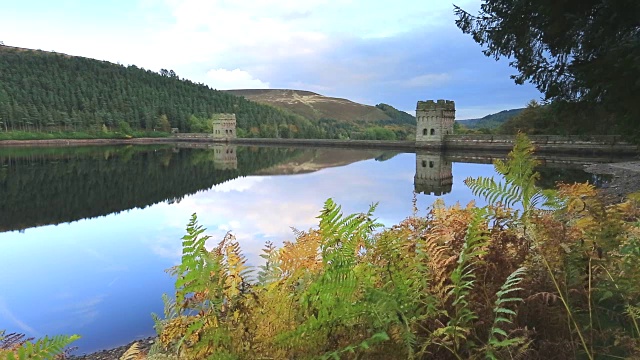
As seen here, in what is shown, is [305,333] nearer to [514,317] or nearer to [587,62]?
[514,317]

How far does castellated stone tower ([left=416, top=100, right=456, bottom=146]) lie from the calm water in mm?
15197

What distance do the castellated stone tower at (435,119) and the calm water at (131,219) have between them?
15.2 metres

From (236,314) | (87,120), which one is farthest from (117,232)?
(87,120)

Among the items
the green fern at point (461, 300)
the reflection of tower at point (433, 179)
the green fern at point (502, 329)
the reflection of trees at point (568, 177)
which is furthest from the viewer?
the reflection of tower at point (433, 179)

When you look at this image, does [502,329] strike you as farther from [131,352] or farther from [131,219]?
[131,219]

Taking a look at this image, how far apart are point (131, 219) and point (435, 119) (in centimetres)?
3366

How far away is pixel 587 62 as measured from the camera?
8.77 metres

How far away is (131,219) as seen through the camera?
15.7 meters

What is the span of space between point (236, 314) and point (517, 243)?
1.69m

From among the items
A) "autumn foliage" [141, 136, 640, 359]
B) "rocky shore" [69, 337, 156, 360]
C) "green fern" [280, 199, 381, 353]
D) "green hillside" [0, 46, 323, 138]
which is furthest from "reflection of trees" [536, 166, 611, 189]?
"green hillside" [0, 46, 323, 138]

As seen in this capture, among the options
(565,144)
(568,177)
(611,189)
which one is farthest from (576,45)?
(565,144)

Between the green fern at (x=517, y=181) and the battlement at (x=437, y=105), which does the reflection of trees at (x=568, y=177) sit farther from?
the battlement at (x=437, y=105)

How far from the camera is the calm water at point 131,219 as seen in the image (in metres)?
7.83

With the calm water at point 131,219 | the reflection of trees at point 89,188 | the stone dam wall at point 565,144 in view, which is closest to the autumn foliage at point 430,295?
the calm water at point 131,219
